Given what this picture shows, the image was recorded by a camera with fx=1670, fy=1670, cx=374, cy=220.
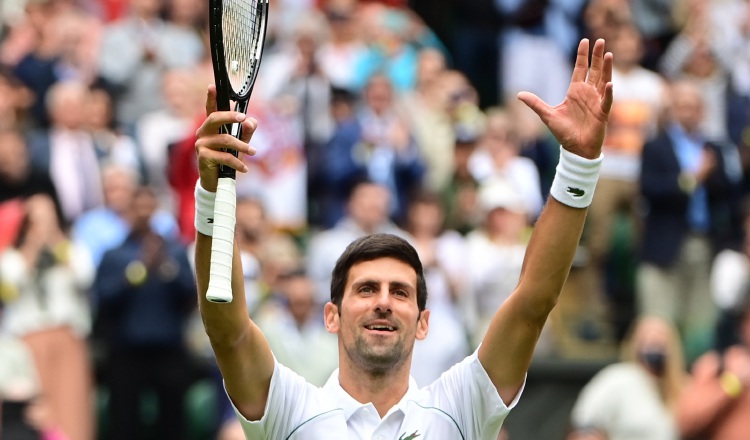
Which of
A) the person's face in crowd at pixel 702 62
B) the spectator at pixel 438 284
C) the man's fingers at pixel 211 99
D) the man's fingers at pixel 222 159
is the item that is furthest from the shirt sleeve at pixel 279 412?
the person's face in crowd at pixel 702 62

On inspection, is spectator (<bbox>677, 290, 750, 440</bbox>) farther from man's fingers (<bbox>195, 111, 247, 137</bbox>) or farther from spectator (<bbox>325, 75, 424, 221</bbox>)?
man's fingers (<bbox>195, 111, 247, 137</bbox>)

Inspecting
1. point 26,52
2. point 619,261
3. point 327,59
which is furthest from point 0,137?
point 619,261

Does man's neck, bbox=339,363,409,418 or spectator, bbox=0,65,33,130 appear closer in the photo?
man's neck, bbox=339,363,409,418

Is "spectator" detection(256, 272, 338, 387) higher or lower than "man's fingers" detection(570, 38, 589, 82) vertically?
lower

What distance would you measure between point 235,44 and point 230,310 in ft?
2.71

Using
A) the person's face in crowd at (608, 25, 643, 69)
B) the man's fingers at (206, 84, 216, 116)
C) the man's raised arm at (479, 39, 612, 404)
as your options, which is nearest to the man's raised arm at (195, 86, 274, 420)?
the man's fingers at (206, 84, 216, 116)

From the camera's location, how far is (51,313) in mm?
10992

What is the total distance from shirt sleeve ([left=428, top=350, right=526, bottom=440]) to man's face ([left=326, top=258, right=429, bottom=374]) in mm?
168

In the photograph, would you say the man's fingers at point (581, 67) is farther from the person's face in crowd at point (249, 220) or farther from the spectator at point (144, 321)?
the person's face in crowd at point (249, 220)

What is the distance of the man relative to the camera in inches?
206

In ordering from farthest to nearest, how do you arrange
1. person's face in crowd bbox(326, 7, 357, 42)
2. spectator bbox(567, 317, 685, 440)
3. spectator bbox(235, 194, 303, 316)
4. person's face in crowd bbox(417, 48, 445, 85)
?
1. person's face in crowd bbox(326, 7, 357, 42)
2. person's face in crowd bbox(417, 48, 445, 85)
3. spectator bbox(235, 194, 303, 316)
4. spectator bbox(567, 317, 685, 440)

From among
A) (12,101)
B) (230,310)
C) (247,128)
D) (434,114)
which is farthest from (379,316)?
(434,114)

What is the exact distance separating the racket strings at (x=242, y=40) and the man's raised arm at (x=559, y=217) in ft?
2.84

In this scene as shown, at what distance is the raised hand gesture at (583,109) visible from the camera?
17.2 ft
